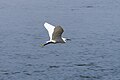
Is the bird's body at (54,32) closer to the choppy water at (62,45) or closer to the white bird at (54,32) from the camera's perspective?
the white bird at (54,32)

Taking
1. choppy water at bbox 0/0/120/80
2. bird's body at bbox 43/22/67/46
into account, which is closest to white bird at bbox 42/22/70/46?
bird's body at bbox 43/22/67/46

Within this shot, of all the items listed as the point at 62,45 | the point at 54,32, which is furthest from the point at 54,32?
the point at 62,45

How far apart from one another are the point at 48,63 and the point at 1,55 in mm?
4468

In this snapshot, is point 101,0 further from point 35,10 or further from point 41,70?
point 41,70

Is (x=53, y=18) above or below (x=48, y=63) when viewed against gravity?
above

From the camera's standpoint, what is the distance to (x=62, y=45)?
42719 millimetres

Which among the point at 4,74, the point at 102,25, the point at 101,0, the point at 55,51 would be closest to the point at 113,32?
the point at 102,25

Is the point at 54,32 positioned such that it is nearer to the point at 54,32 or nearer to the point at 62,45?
the point at 54,32

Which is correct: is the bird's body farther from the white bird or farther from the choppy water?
the choppy water

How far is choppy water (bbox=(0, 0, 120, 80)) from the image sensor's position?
34.5m

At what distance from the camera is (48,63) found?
1438 inches

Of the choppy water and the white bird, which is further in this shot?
the choppy water

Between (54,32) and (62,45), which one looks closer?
(54,32)

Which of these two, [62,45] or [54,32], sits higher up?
[54,32]
